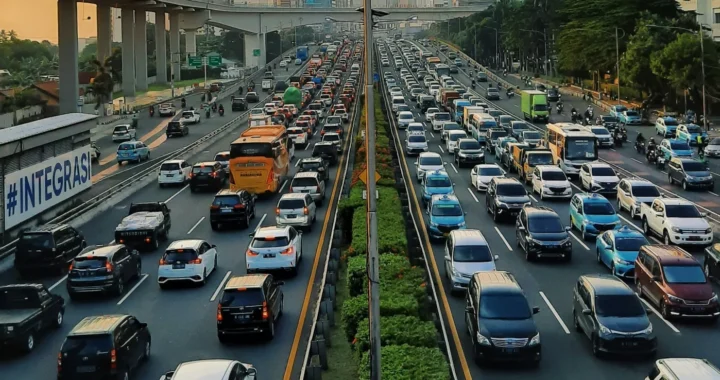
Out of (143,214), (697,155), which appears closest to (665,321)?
(143,214)

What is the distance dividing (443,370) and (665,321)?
30.1ft

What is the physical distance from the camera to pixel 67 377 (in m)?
17.8

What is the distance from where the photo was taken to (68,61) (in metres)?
83.6

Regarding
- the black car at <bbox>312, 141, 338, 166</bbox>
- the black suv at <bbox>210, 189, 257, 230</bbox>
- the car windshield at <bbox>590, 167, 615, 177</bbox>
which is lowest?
the black suv at <bbox>210, 189, 257, 230</bbox>

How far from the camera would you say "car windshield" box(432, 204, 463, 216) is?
31.9 metres

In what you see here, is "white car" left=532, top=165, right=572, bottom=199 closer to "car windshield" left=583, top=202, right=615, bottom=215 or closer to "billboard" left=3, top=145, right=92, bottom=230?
"car windshield" left=583, top=202, right=615, bottom=215

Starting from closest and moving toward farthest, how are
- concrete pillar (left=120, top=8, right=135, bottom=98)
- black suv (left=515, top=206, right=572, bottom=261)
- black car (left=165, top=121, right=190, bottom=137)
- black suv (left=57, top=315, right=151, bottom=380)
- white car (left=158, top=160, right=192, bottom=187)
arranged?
Result: 1. black suv (left=57, top=315, right=151, bottom=380)
2. black suv (left=515, top=206, right=572, bottom=261)
3. white car (left=158, top=160, right=192, bottom=187)
4. black car (left=165, top=121, right=190, bottom=137)
5. concrete pillar (left=120, top=8, right=135, bottom=98)

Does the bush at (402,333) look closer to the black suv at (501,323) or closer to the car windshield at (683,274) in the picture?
the black suv at (501,323)

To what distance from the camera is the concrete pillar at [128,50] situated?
10631 centimetres

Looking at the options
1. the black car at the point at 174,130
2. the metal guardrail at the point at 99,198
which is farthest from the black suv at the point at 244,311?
the black car at the point at 174,130

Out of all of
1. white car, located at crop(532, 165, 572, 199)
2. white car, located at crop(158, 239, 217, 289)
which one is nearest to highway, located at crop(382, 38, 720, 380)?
white car, located at crop(532, 165, 572, 199)

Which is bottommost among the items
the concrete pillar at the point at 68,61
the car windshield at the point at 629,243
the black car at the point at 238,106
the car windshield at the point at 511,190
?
the car windshield at the point at 629,243

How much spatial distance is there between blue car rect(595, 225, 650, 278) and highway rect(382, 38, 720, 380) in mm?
682

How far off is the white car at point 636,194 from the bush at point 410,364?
2069 cm
